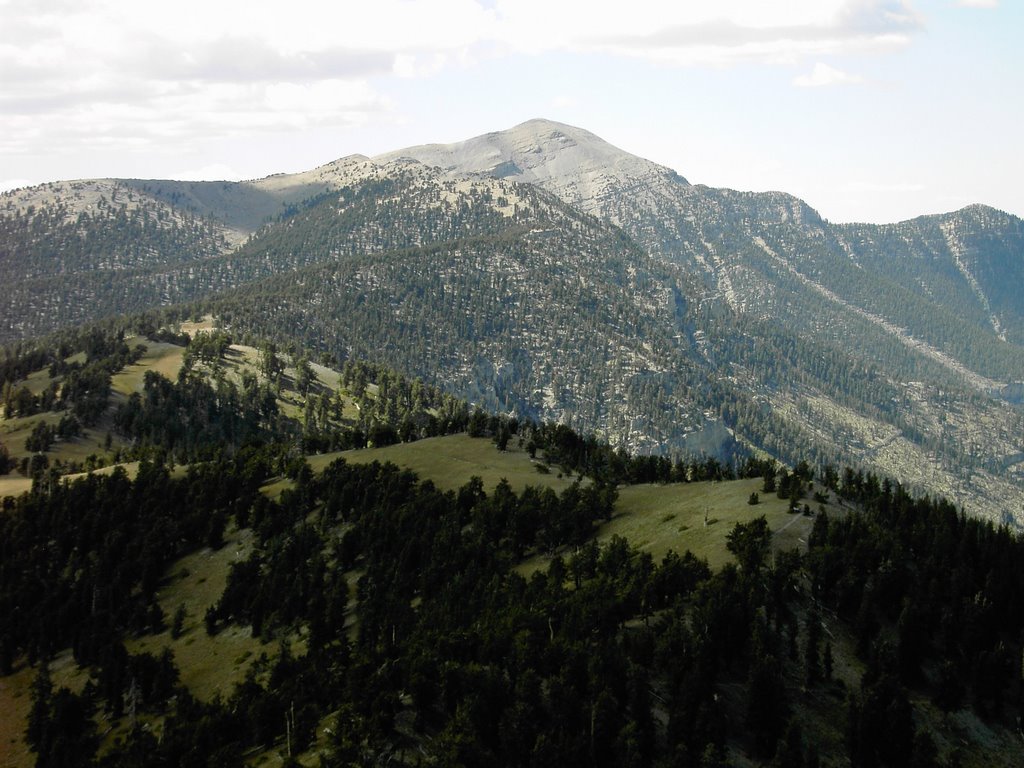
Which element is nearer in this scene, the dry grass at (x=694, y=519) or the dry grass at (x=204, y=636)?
the dry grass at (x=694, y=519)

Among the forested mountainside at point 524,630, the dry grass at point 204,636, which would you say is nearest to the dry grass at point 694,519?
the forested mountainside at point 524,630

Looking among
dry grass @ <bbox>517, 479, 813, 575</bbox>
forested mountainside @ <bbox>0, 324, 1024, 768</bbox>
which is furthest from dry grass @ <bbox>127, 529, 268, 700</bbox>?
dry grass @ <bbox>517, 479, 813, 575</bbox>

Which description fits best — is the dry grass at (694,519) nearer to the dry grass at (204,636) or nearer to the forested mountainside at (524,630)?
the forested mountainside at (524,630)

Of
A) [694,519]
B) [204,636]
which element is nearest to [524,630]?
[694,519]

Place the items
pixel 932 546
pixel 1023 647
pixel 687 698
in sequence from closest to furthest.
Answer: pixel 687 698
pixel 1023 647
pixel 932 546

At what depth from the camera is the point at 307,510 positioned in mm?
188375

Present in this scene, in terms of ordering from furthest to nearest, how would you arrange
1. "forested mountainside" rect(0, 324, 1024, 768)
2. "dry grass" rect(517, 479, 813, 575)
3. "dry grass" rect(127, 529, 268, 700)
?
"dry grass" rect(127, 529, 268, 700) < "dry grass" rect(517, 479, 813, 575) < "forested mountainside" rect(0, 324, 1024, 768)

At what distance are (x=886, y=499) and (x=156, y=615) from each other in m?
129

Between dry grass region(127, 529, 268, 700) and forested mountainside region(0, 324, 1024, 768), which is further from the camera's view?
dry grass region(127, 529, 268, 700)

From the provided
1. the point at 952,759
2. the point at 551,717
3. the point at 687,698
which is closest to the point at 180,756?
the point at 551,717

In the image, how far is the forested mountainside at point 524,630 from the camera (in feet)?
300

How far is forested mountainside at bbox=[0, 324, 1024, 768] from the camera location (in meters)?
91.5

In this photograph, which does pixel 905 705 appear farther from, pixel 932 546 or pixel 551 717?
pixel 932 546

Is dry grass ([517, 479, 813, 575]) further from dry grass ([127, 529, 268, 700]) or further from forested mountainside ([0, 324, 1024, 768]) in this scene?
dry grass ([127, 529, 268, 700])
